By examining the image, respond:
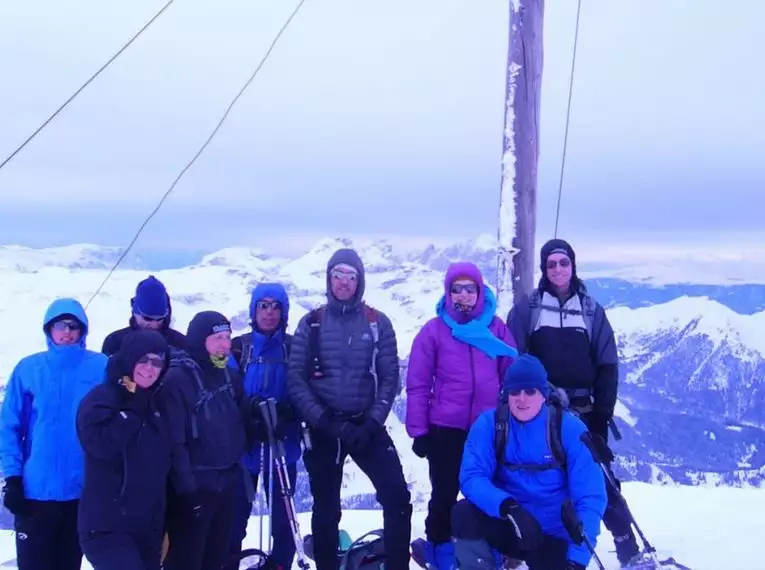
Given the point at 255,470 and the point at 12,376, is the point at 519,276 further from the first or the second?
the point at 12,376

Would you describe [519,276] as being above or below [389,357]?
above

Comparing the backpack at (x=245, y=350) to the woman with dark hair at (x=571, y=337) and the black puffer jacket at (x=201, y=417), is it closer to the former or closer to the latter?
the black puffer jacket at (x=201, y=417)

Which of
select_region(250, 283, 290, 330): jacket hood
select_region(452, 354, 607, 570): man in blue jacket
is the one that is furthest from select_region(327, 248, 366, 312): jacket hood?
select_region(452, 354, 607, 570): man in blue jacket

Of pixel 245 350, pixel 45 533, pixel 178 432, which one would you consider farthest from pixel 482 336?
pixel 45 533

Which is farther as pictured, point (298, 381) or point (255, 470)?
point (255, 470)

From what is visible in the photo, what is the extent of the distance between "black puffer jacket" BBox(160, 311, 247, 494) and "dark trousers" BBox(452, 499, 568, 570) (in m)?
1.56

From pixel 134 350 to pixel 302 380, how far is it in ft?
4.94

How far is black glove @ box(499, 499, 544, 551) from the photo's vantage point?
14.7 feet

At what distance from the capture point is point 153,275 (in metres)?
4.99

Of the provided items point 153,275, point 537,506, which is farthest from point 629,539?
point 153,275

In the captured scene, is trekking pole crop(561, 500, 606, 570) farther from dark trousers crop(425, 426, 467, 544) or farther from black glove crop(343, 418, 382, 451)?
black glove crop(343, 418, 382, 451)

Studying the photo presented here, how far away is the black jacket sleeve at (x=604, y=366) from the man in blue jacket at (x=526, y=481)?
3.11 ft

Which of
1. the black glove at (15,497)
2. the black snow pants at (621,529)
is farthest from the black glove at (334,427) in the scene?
the black snow pants at (621,529)

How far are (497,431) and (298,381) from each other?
1505mm
